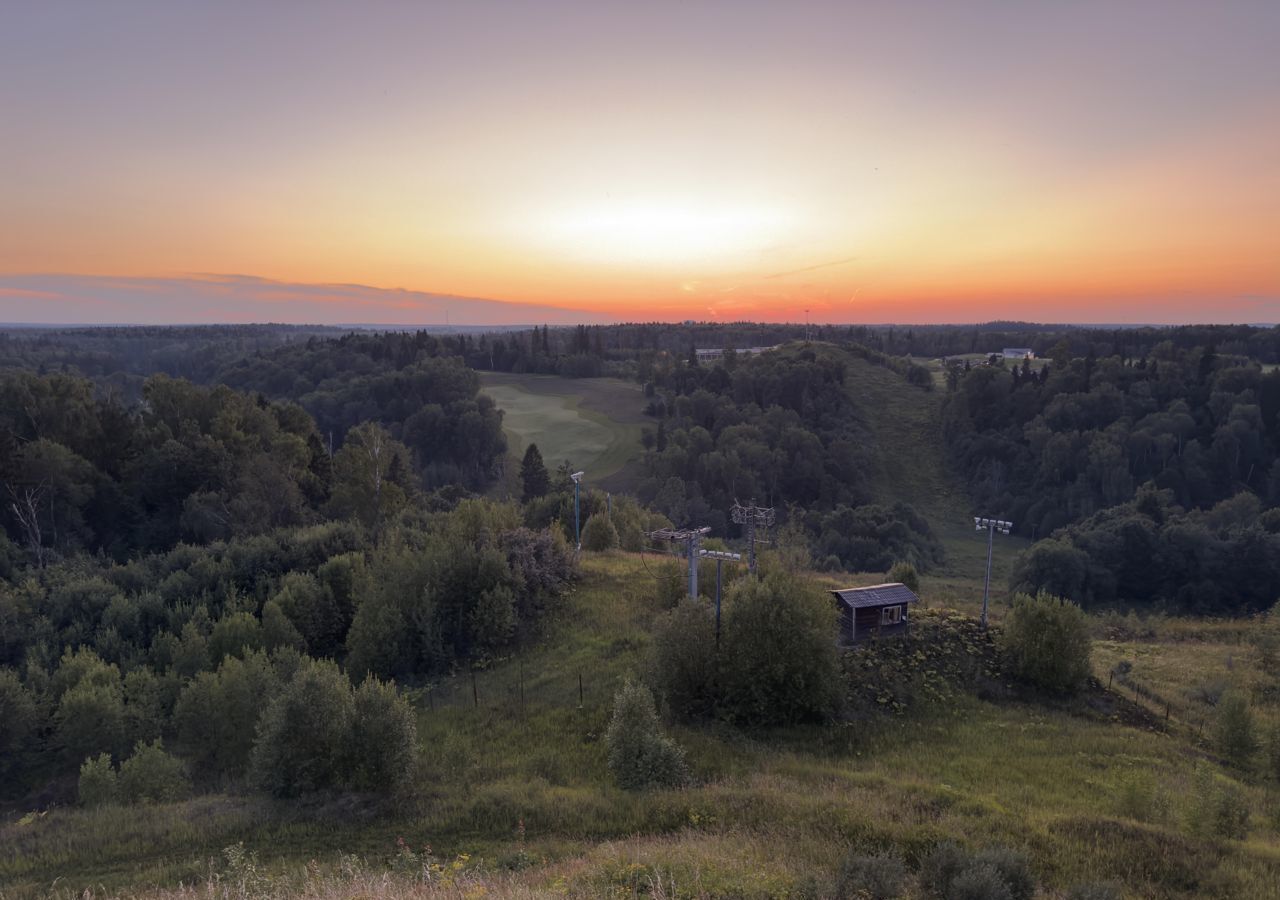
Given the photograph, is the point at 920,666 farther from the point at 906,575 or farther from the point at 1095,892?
the point at 1095,892

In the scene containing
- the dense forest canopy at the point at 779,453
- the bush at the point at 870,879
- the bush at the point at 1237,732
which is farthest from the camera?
the dense forest canopy at the point at 779,453

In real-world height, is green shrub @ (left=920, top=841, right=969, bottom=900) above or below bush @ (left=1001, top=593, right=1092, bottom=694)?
above

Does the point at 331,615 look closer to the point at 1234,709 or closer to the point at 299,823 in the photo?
the point at 299,823

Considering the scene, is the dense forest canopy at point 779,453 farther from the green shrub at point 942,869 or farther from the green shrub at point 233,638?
the green shrub at point 942,869

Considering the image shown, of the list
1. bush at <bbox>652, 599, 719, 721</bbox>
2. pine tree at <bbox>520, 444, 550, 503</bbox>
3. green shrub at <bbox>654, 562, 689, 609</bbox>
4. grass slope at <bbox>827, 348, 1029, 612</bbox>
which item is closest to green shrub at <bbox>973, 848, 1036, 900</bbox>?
bush at <bbox>652, 599, 719, 721</bbox>

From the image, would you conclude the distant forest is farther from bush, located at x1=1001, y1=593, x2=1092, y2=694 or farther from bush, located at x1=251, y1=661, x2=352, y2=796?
bush, located at x1=251, y1=661, x2=352, y2=796

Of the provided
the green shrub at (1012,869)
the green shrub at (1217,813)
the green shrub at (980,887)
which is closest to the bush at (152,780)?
the green shrub at (980,887)

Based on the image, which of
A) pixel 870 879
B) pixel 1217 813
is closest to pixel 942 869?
pixel 870 879
